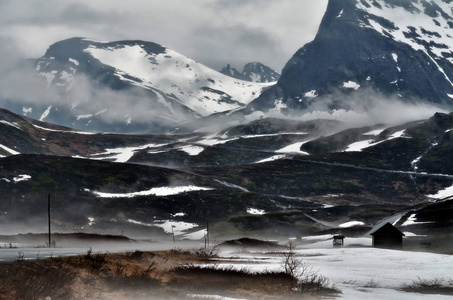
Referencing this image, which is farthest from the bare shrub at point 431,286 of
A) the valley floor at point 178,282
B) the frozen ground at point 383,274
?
the frozen ground at point 383,274

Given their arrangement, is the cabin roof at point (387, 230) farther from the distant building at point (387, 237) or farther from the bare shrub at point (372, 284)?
the bare shrub at point (372, 284)

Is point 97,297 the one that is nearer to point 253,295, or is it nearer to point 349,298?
point 253,295

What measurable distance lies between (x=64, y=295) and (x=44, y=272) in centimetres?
425

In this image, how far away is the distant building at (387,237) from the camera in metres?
117

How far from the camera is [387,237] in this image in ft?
384

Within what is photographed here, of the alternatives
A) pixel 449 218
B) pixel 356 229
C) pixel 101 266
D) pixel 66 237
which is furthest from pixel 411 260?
pixel 356 229

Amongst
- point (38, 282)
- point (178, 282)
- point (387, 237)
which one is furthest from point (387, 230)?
point (38, 282)

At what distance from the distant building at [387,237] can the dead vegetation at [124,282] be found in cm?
7742

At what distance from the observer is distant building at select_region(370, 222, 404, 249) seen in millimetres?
116562

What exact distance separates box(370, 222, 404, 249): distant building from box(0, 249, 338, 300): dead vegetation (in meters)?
77.4

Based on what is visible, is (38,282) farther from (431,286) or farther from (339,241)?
(339,241)

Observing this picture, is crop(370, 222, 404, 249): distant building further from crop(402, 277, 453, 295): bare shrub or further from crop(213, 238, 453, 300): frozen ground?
crop(402, 277, 453, 295): bare shrub

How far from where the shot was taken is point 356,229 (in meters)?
195

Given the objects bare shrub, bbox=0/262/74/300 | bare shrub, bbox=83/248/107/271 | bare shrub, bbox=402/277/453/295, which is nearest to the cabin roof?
bare shrub, bbox=402/277/453/295
